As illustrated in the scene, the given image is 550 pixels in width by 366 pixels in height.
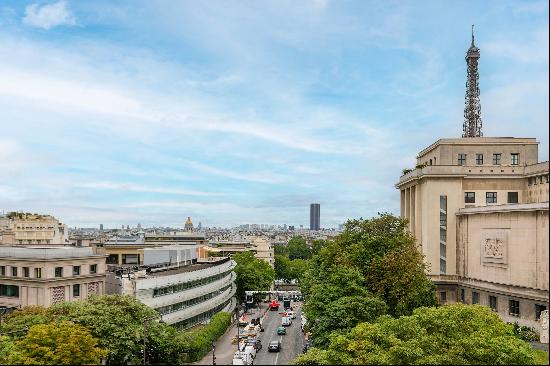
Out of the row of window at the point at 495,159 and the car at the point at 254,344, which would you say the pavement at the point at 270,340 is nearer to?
the car at the point at 254,344

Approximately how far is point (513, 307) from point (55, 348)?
145ft

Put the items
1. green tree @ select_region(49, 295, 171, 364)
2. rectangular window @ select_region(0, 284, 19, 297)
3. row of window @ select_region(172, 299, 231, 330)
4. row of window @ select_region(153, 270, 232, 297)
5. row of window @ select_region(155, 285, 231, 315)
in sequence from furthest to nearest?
row of window @ select_region(172, 299, 231, 330)
row of window @ select_region(155, 285, 231, 315)
row of window @ select_region(153, 270, 232, 297)
rectangular window @ select_region(0, 284, 19, 297)
green tree @ select_region(49, 295, 171, 364)

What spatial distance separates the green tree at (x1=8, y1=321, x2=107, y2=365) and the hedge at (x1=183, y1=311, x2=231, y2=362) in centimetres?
1562

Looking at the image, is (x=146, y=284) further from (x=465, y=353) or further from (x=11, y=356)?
(x=465, y=353)

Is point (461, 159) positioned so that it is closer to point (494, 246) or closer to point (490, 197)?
point (490, 197)

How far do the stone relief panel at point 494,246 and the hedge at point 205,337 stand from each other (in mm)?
31814

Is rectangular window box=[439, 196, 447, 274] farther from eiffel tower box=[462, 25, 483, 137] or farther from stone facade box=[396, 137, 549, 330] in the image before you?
eiffel tower box=[462, 25, 483, 137]

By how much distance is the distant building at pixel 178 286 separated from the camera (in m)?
57.3

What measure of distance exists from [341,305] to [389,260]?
415 inches

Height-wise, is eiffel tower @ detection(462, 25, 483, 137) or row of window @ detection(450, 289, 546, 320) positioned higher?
eiffel tower @ detection(462, 25, 483, 137)

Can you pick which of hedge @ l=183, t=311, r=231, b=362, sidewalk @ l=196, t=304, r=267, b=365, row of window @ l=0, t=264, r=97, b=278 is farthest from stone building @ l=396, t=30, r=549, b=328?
row of window @ l=0, t=264, r=97, b=278

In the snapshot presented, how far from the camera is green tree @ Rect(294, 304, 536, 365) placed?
28547mm

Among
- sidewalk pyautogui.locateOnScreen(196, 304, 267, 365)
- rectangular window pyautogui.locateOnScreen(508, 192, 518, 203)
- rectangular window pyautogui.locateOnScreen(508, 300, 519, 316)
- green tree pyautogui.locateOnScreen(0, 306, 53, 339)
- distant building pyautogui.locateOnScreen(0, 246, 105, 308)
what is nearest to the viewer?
green tree pyautogui.locateOnScreen(0, 306, 53, 339)

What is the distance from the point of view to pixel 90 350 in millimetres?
35156
